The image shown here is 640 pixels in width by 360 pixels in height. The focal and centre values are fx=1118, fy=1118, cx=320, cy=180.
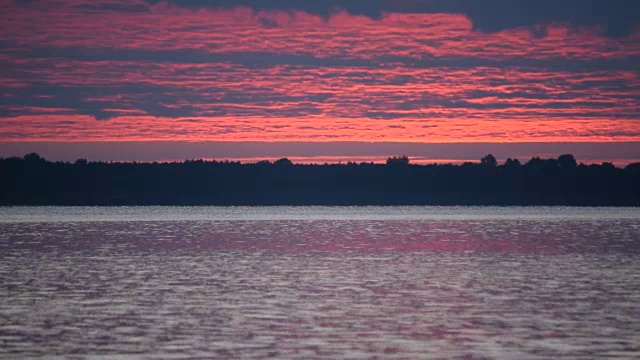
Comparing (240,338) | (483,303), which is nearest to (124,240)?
(483,303)

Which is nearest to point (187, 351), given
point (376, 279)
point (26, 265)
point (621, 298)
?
point (621, 298)

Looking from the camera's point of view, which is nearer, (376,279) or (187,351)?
(187,351)

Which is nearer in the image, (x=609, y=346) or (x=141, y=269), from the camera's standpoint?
(x=609, y=346)

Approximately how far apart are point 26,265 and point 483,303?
30551 mm

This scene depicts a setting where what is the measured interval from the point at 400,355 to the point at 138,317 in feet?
35.2

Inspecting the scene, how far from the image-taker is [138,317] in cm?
3528

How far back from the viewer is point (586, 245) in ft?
290

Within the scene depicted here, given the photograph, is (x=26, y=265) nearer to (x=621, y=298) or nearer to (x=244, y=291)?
(x=244, y=291)

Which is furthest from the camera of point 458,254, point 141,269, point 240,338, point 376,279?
point 458,254

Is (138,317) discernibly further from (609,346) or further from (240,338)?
(609,346)

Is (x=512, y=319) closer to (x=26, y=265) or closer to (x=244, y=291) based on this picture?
(x=244, y=291)

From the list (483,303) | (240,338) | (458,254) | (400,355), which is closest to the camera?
(400,355)

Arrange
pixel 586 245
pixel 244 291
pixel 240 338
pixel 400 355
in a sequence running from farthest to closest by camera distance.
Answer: pixel 586 245 → pixel 244 291 → pixel 240 338 → pixel 400 355

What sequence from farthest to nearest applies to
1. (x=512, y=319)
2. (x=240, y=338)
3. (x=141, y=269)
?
(x=141, y=269) < (x=512, y=319) < (x=240, y=338)
